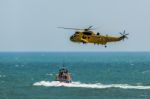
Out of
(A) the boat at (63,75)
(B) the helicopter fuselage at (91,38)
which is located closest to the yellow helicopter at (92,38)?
(B) the helicopter fuselage at (91,38)

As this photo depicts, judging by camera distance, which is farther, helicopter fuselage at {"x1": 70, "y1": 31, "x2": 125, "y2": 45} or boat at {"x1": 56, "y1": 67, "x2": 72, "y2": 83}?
boat at {"x1": 56, "y1": 67, "x2": 72, "y2": 83}

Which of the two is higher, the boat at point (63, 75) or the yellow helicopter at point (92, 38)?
the yellow helicopter at point (92, 38)

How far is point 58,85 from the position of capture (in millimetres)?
106938

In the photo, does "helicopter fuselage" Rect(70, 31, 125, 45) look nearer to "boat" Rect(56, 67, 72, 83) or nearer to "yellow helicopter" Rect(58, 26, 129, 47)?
"yellow helicopter" Rect(58, 26, 129, 47)

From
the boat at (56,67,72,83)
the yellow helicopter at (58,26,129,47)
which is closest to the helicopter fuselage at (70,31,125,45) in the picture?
the yellow helicopter at (58,26,129,47)

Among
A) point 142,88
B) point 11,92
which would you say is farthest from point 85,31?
point 142,88

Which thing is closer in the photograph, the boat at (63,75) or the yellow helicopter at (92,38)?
the yellow helicopter at (92,38)

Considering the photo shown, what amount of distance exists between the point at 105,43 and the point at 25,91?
45984 mm

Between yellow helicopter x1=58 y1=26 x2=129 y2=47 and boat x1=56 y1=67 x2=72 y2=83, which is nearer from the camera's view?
yellow helicopter x1=58 y1=26 x2=129 y2=47

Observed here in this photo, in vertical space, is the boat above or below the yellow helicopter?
below

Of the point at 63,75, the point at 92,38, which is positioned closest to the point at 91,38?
the point at 92,38

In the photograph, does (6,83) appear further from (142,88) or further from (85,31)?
(85,31)

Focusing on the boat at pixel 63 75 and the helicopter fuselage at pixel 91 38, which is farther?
the boat at pixel 63 75

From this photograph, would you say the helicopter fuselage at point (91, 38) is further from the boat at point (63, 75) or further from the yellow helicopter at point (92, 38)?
the boat at point (63, 75)
